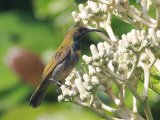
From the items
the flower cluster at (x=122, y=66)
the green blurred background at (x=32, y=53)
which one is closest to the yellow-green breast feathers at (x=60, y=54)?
the flower cluster at (x=122, y=66)

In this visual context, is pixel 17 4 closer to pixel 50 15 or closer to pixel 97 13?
pixel 50 15

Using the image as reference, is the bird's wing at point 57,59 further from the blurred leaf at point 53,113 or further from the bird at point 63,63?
the blurred leaf at point 53,113

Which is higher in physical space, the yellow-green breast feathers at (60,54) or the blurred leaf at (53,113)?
the yellow-green breast feathers at (60,54)

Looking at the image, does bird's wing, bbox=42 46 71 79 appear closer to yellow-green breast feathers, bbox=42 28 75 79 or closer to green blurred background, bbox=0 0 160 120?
yellow-green breast feathers, bbox=42 28 75 79

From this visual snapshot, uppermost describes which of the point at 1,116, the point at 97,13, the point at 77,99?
the point at 97,13

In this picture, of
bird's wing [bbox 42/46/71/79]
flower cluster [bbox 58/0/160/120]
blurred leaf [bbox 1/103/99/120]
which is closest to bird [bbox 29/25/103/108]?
bird's wing [bbox 42/46/71/79]

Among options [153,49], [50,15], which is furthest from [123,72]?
[50,15]

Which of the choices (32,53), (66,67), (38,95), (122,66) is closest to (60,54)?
(66,67)
